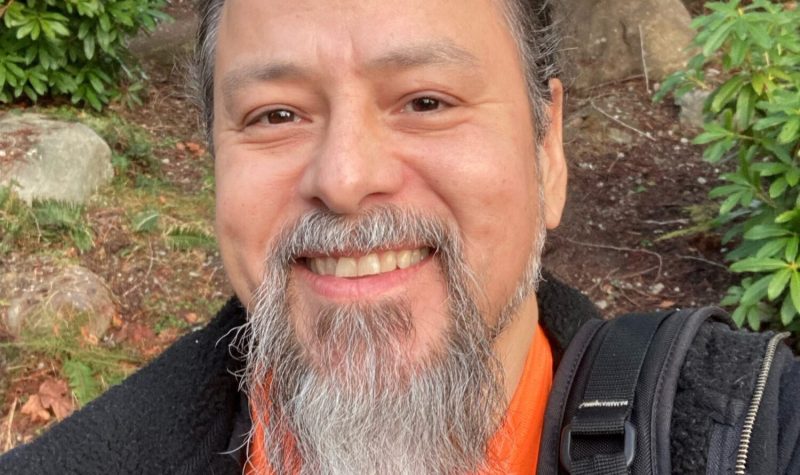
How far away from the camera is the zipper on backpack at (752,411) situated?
1438 millimetres

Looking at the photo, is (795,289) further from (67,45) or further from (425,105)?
(67,45)

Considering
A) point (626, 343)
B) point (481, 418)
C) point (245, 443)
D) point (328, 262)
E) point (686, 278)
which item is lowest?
point (686, 278)

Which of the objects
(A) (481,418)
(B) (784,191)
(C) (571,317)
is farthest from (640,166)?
(A) (481,418)

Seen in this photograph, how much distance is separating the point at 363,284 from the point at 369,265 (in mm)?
43

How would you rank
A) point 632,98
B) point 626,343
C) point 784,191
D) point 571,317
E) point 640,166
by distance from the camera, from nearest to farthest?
point 626,343
point 571,317
point 784,191
point 640,166
point 632,98

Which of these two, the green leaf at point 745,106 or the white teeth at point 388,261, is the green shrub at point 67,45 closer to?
the green leaf at point 745,106

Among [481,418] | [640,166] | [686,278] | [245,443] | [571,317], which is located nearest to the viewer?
[481,418]

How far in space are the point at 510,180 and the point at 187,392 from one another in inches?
35.7

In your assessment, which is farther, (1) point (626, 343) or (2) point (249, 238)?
(2) point (249, 238)

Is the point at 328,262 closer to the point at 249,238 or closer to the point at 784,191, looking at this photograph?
the point at 249,238

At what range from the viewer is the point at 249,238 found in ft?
5.99

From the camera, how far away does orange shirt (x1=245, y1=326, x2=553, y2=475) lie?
187 cm

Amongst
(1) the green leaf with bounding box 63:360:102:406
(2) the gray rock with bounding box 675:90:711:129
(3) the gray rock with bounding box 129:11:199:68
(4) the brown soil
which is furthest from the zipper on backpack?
(3) the gray rock with bounding box 129:11:199:68

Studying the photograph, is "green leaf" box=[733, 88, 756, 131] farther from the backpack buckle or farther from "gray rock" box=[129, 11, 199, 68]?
"gray rock" box=[129, 11, 199, 68]
